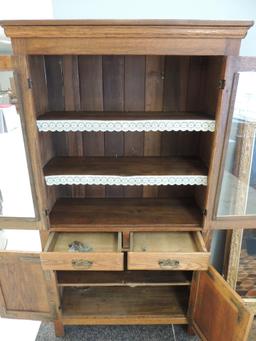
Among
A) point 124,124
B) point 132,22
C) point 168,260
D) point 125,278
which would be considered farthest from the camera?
point 125,278

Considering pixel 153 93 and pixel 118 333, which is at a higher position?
pixel 153 93

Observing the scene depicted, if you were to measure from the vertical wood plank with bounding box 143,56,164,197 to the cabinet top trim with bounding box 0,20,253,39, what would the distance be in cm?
29

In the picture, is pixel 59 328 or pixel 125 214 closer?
pixel 125 214

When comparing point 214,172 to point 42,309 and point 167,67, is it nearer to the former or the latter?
point 167,67

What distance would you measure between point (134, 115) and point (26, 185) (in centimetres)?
64

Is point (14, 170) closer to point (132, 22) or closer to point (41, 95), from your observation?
point (41, 95)

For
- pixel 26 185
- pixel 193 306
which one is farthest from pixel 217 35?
pixel 193 306

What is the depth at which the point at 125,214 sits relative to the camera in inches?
53.0

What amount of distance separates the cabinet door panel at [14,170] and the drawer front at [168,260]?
540mm

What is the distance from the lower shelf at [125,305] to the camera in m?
1.45

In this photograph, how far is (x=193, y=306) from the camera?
1399 mm

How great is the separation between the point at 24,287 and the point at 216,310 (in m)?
1.03

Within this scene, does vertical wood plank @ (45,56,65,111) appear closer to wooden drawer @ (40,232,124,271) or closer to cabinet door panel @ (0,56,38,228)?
cabinet door panel @ (0,56,38,228)
